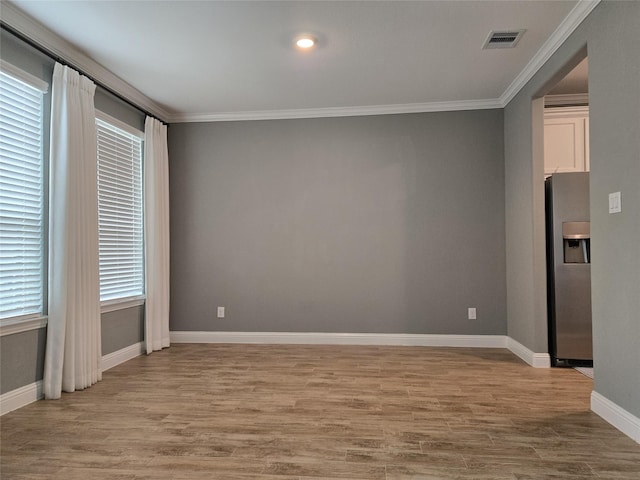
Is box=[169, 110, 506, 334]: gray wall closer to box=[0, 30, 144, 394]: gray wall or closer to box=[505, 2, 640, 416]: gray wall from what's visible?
box=[505, 2, 640, 416]: gray wall

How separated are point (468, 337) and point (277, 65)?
11.3 ft

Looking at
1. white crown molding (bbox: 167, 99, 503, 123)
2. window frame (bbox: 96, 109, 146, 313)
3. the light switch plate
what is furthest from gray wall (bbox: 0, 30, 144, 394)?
the light switch plate

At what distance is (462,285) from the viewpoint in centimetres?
517

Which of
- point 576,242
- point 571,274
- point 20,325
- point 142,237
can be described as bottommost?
point 20,325

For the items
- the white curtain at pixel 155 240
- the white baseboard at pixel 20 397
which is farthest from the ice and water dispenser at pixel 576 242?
the white baseboard at pixel 20 397

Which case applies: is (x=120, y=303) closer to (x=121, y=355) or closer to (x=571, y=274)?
(x=121, y=355)

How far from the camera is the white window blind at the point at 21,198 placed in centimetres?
321

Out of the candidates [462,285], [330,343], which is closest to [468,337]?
[462,285]

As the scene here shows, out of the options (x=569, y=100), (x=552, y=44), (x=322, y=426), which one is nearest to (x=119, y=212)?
(x=322, y=426)

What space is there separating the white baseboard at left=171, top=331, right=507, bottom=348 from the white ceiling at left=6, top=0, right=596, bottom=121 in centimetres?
256

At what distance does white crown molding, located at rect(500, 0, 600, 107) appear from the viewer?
3050 millimetres

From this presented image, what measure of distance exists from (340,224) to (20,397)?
11.1ft

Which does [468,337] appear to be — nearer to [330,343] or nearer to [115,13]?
[330,343]

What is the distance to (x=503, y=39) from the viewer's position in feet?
11.7
